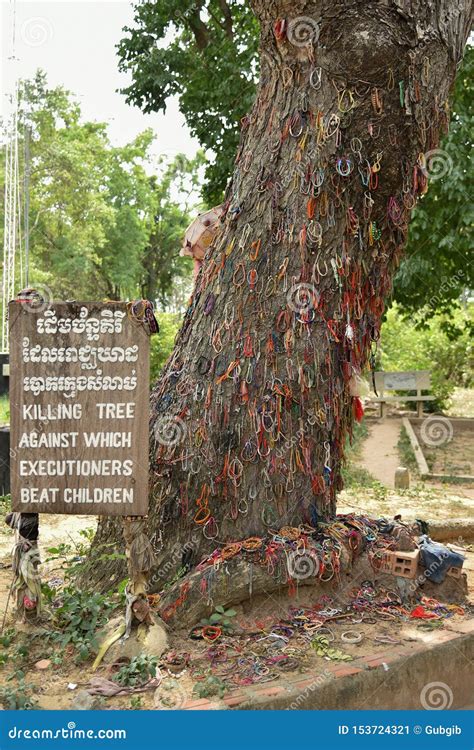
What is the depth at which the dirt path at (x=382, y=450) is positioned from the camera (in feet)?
38.9

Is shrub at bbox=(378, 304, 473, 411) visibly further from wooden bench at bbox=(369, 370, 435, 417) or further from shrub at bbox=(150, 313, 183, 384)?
shrub at bbox=(150, 313, 183, 384)

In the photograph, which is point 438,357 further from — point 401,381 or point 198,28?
point 198,28

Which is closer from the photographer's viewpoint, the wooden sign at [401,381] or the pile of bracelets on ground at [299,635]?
the pile of bracelets on ground at [299,635]

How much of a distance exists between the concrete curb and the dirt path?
6443mm

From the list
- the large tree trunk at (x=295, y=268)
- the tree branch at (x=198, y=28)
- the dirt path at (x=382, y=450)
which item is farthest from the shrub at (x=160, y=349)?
the large tree trunk at (x=295, y=268)

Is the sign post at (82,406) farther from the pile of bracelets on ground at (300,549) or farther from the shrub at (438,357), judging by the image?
the shrub at (438,357)

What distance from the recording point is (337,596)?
4672 mm

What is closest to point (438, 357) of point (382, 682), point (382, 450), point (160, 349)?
point (382, 450)

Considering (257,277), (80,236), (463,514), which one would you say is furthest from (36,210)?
(257,277)

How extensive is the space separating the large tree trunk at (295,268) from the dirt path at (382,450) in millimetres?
6392

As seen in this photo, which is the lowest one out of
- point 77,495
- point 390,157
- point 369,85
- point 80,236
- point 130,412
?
point 77,495

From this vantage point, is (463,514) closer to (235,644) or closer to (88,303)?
(235,644)

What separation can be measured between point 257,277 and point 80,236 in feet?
86.3

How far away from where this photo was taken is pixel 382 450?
1438cm
